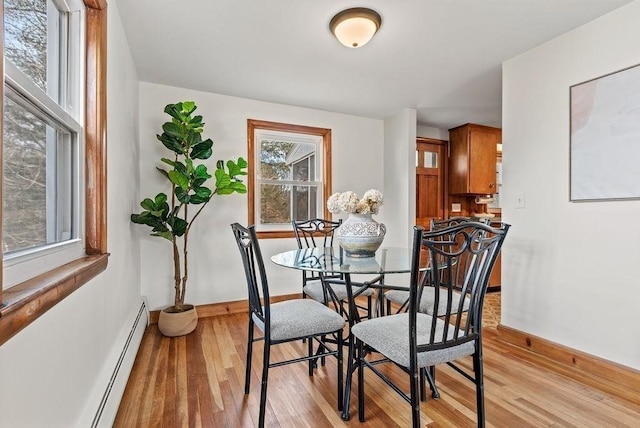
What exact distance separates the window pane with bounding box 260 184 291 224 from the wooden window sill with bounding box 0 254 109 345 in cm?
244

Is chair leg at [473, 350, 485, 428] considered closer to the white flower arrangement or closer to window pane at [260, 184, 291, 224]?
the white flower arrangement

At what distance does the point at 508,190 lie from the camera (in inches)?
104

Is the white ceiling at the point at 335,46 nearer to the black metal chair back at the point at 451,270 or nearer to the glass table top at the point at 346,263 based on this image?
the black metal chair back at the point at 451,270

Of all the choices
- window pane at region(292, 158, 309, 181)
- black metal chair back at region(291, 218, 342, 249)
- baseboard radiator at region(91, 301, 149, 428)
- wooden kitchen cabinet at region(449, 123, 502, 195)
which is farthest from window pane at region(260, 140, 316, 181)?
wooden kitchen cabinet at region(449, 123, 502, 195)

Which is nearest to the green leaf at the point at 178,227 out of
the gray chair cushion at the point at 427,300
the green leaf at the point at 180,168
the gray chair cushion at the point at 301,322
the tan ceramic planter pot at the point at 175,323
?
the green leaf at the point at 180,168

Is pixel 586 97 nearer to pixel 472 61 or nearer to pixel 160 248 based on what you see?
pixel 472 61

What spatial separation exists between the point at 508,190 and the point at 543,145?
0.42 metres

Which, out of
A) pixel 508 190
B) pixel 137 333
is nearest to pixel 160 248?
pixel 137 333

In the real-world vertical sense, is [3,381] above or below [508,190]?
below

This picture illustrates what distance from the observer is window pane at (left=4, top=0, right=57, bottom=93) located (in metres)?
0.93

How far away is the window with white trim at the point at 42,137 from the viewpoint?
920 mm

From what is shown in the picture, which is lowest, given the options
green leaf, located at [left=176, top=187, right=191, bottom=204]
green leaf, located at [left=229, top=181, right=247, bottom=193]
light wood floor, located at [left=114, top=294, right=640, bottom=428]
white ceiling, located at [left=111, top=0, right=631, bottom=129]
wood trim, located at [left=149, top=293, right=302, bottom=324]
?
light wood floor, located at [left=114, top=294, right=640, bottom=428]

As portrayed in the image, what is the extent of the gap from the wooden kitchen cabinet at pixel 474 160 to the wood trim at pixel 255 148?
1.89m

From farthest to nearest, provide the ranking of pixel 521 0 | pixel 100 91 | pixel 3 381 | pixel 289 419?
pixel 521 0, pixel 289 419, pixel 100 91, pixel 3 381
